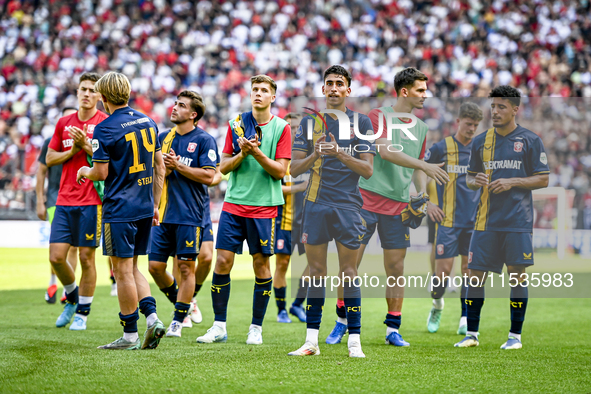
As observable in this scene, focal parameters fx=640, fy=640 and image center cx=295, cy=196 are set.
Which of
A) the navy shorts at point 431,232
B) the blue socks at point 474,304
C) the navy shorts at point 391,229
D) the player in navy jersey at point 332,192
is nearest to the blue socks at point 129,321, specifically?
the player in navy jersey at point 332,192

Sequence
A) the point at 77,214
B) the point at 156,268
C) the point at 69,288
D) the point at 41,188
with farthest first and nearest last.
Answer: the point at 41,188 → the point at 69,288 → the point at 77,214 → the point at 156,268

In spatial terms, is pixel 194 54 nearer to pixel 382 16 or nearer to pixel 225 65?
pixel 225 65

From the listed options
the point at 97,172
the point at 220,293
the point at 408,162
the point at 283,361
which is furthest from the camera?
the point at 408,162

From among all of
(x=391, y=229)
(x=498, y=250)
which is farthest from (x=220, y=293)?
(x=498, y=250)

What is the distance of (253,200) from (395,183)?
4.72 feet

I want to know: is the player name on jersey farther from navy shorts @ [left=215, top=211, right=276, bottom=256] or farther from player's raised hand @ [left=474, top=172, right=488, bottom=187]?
navy shorts @ [left=215, top=211, right=276, bottom=256]

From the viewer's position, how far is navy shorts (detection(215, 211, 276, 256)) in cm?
589

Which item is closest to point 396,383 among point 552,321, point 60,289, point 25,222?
point 552,321

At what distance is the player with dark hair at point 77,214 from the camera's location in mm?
6688

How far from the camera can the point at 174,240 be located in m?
6.40

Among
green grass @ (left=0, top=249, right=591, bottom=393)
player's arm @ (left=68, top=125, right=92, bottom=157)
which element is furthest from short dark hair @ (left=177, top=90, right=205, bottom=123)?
green grass @ (left=0, top=249, right=591, bottom=393)

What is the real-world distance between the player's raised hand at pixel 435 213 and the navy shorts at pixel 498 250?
57 centimetres

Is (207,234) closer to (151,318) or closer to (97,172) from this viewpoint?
(151,318)

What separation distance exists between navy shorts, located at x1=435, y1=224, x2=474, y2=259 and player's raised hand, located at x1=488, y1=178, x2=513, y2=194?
1084 millimetres
